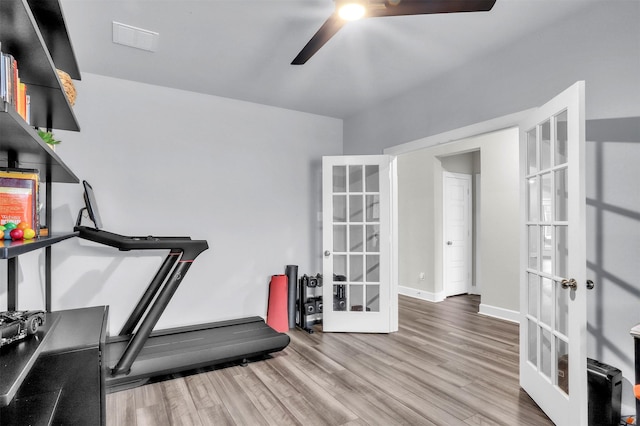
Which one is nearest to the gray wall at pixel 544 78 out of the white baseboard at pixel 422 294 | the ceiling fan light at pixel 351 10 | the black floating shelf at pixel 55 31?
the ceiling fan light at pixel 351 10

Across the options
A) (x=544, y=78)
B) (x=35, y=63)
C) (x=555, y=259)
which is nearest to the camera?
(x=35, y=63)

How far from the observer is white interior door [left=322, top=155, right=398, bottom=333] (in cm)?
377

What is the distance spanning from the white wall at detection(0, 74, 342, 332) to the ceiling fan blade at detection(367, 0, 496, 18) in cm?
255

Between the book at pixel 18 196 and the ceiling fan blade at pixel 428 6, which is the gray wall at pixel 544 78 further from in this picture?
the book at pixel 18 196

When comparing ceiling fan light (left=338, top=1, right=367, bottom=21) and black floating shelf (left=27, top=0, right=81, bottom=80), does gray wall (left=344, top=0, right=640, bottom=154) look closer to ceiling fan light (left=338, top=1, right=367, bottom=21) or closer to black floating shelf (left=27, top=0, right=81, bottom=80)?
Answer: ceiling fan light (left=338, top=1, right=367, bottom=21)

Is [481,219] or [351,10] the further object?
[481,219]

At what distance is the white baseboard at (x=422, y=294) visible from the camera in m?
5.27

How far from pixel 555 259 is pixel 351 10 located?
1.86 m

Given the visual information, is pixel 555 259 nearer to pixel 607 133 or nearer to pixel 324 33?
pixel 607 133

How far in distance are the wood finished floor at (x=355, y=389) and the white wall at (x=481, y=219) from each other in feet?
3.91

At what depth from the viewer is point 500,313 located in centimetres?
440

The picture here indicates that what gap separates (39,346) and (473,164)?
6.05 metres

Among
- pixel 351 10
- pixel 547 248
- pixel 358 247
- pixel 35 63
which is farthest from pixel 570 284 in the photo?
pixel 35 63

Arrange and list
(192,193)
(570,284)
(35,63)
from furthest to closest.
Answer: (192,193) → (570,284) → (35,63)
